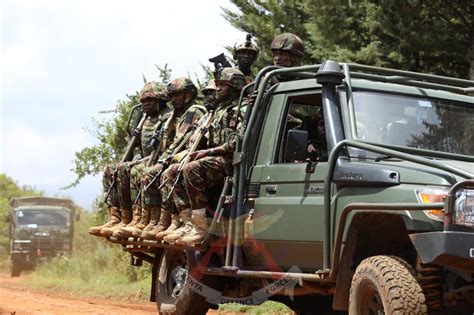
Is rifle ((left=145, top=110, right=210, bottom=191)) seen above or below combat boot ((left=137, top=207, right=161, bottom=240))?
above

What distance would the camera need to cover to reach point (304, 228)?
6.61 metres

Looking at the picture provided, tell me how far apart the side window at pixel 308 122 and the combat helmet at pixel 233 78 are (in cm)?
95

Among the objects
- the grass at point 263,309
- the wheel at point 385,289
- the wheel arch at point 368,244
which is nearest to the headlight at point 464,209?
the wheel at point 385,289

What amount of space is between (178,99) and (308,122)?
2.39m

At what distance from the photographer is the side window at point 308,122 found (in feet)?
23.2

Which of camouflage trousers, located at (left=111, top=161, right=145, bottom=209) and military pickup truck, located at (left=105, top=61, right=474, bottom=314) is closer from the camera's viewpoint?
military pickup truck, located at (left=105, top=61, right=474, bottom=314)

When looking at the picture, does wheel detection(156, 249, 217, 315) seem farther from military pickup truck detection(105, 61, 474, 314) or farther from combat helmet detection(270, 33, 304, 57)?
combat helmet detection(270, 33, 304, 57)

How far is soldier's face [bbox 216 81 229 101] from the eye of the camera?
8.23 metres

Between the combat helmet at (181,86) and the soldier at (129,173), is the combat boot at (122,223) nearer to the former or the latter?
the soldier at (129,173)

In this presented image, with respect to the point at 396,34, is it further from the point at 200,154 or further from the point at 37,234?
the point at 37,234

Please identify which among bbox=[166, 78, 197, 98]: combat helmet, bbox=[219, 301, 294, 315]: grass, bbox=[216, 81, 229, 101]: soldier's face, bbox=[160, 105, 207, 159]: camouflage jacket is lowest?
bbox=[219, 301, 294, 315]: grass

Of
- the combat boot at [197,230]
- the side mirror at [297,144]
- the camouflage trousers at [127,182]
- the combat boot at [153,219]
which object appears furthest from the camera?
the camouflage trousers at [127,182]

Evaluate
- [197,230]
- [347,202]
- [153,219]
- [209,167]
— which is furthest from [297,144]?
[153,219]

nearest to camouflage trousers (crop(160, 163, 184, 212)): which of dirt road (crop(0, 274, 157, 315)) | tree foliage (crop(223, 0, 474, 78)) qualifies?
dirt road (crop(0, 274, 157, 315))
